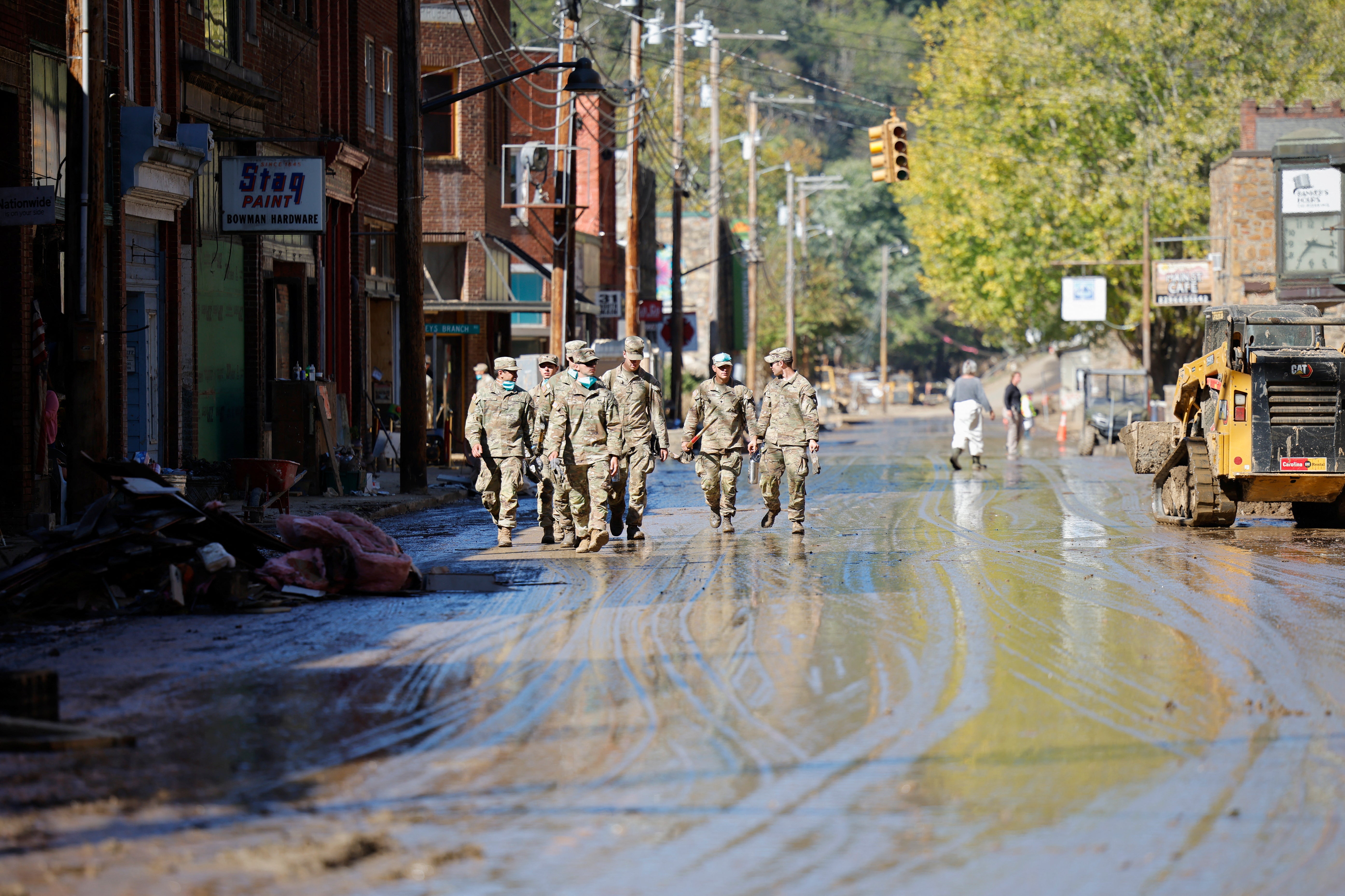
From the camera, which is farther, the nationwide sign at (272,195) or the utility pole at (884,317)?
the utility pole at (884,317)

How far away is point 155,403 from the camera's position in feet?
67.7

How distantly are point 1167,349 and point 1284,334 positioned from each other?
37.1 m

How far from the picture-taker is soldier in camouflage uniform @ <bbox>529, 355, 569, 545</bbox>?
53.2ft

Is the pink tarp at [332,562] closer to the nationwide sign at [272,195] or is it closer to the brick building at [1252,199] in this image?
the nationwide sign at [272,195]

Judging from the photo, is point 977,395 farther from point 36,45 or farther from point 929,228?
point 929,228

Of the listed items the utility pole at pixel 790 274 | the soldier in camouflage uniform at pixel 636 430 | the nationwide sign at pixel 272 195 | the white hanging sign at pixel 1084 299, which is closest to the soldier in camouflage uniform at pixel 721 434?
the soldier in camouflage uniform at pixel 636 430

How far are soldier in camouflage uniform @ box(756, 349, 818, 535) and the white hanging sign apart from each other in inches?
1298

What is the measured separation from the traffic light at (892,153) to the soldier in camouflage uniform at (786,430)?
40.3 feet

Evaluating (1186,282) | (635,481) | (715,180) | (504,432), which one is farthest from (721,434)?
(715,180)

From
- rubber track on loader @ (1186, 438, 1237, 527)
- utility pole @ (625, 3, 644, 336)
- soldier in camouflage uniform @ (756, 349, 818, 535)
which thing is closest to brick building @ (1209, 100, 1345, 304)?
utility pole @ (625, 3, 644, 336)

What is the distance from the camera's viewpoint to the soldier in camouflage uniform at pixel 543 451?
15969mm

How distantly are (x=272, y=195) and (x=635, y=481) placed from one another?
7449mm

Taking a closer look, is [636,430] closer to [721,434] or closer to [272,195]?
[721,434]

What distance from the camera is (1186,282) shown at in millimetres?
45812
